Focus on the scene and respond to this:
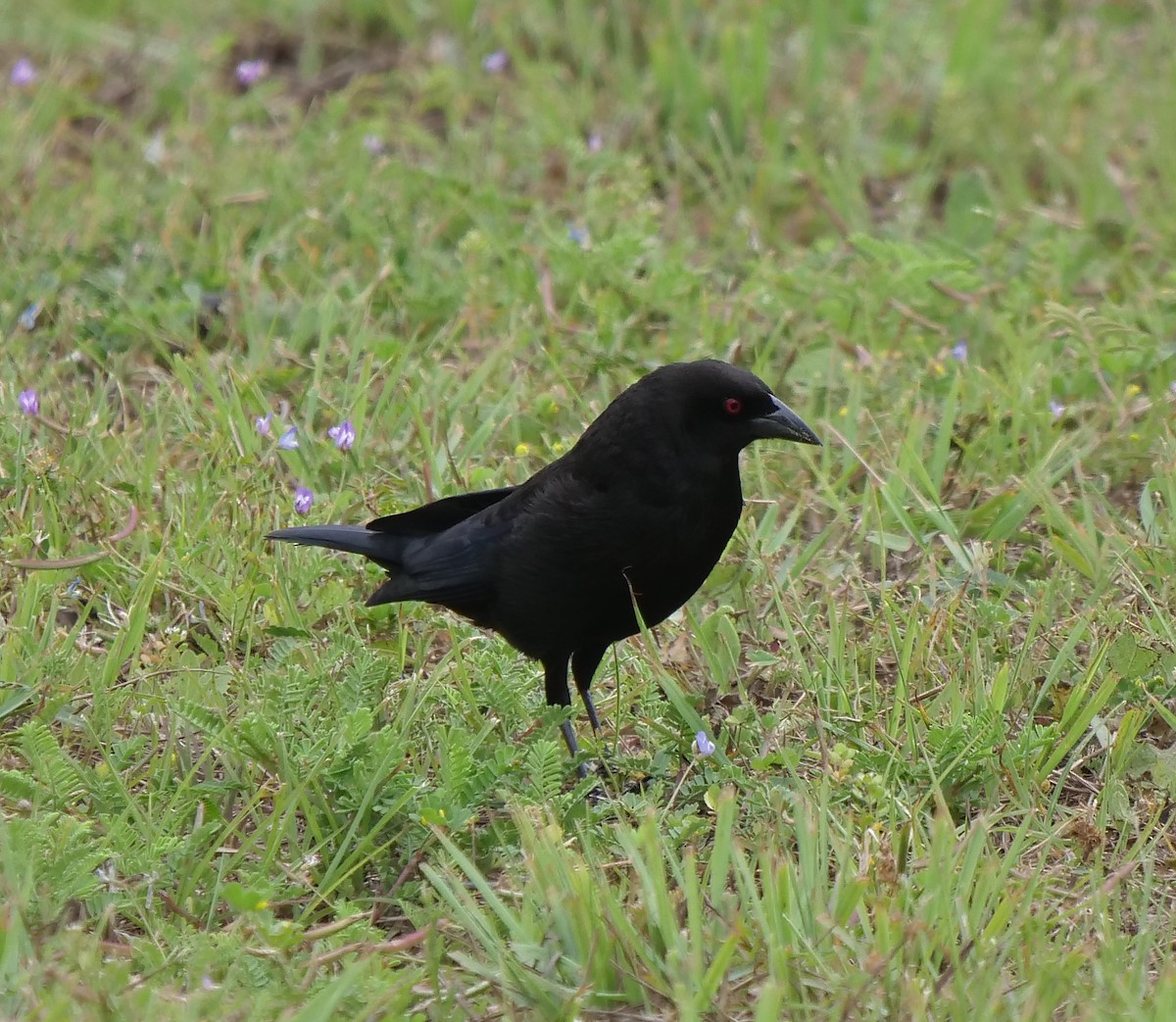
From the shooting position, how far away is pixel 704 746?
12.1ft

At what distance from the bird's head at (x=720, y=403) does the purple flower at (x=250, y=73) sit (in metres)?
3.95

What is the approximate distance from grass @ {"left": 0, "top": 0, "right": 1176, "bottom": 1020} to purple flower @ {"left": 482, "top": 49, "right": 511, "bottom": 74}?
45mm

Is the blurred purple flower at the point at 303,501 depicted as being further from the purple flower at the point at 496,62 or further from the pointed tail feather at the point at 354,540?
the purple flower at the point at 496,62

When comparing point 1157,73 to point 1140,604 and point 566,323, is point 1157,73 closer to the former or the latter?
point 566,323

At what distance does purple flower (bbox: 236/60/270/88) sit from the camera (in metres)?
7.28

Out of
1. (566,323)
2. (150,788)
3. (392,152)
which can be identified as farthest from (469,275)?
(150,788)

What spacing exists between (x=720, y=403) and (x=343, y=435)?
120 cm

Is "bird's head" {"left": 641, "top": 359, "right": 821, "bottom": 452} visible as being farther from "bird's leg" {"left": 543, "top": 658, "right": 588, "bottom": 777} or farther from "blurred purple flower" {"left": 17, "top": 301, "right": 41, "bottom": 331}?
"blurred purple flower" {"left": 17, "top": 301, "right": 41, "bottom": 331}

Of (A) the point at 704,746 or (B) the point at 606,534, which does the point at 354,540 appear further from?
(A) the point at 704,746

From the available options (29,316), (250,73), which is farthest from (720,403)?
(250,73)

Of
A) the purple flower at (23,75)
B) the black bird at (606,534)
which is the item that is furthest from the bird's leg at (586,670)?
the purple flower at (23,75)

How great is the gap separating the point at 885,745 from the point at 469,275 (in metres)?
2.65

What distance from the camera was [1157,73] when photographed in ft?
24.0

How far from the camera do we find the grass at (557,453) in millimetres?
3086
